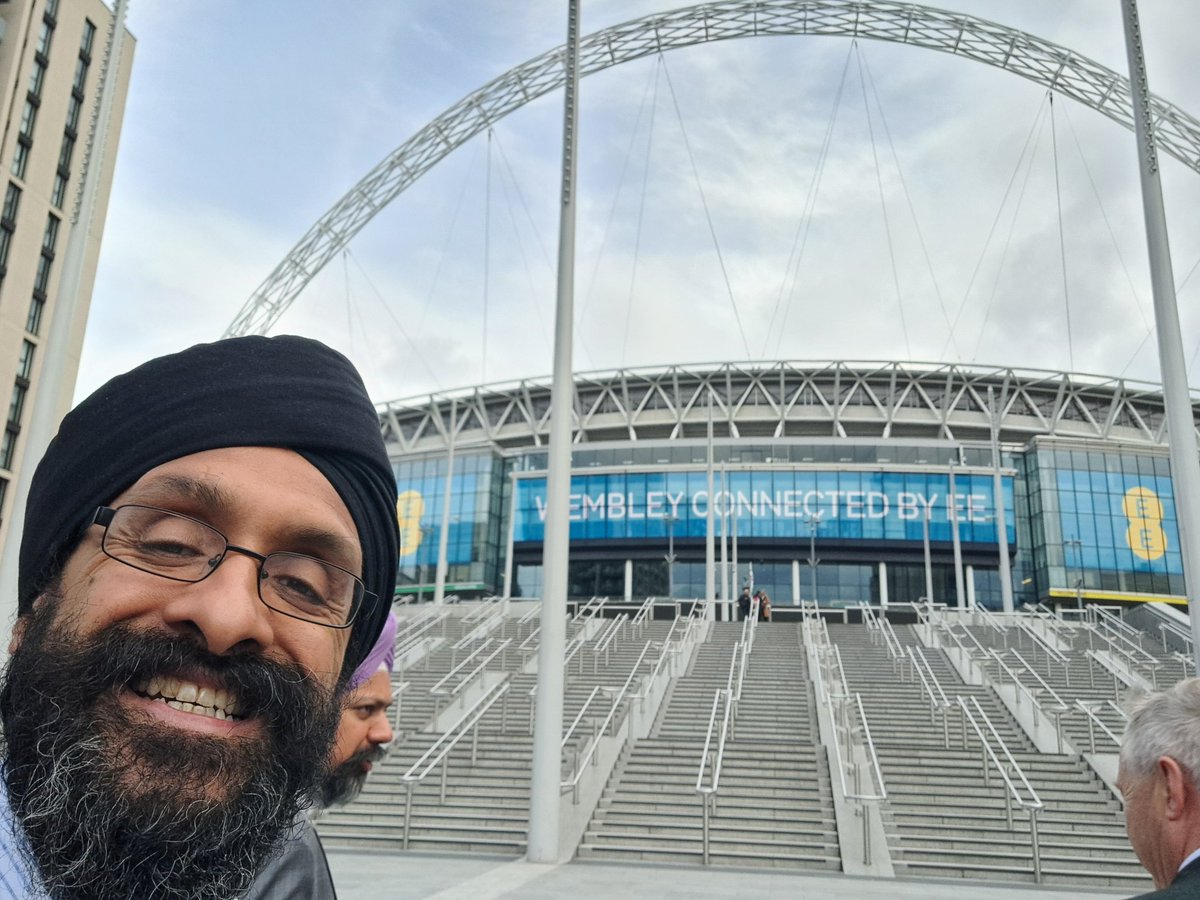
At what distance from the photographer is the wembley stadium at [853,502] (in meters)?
57.3

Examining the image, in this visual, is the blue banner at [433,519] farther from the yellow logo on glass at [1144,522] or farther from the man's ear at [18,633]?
the man's ear at [18,633]

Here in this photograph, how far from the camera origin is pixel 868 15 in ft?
102

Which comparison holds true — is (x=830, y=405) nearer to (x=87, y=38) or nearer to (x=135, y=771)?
(x=87, y=38)

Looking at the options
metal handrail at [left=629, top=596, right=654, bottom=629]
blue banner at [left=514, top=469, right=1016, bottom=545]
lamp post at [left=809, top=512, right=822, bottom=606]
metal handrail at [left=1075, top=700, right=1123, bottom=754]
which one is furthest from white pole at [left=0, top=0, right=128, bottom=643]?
lamp post at [left=809, top=512, right=822, bottom=606]

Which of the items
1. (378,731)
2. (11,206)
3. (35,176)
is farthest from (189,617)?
(35,176)

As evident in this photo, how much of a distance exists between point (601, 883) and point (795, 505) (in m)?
50.5

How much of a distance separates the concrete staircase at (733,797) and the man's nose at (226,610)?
38.2ft

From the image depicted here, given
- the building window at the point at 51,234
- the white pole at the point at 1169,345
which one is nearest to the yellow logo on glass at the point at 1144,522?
the white pole at the point at 1169,345

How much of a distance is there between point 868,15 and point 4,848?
114 feet

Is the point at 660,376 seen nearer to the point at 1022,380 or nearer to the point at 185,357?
the point at 1022,380

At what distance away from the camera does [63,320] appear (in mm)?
11969

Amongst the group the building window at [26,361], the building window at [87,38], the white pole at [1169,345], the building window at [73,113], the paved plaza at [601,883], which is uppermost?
the building window at [87,38]

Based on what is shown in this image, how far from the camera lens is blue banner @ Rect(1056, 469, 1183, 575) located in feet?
184

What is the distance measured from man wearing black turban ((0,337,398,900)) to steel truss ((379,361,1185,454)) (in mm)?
63890
